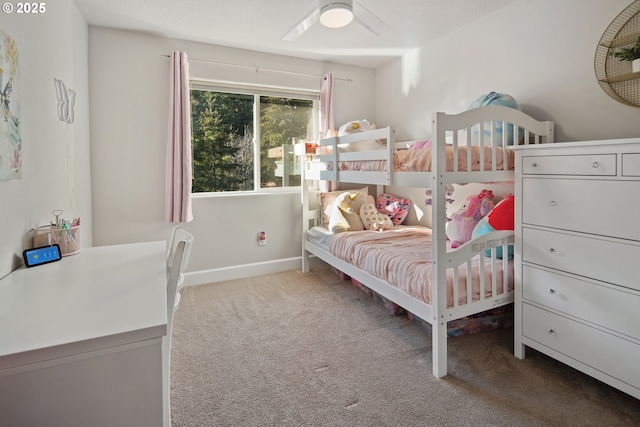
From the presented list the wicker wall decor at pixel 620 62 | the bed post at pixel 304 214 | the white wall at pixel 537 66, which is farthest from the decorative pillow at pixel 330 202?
the wicker wall decor at pixel 620 62

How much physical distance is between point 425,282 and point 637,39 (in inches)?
67.3

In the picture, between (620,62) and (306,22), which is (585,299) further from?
(306,22)

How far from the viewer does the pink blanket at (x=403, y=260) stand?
2025 millimetres

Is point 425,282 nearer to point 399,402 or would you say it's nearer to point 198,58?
point 399,402

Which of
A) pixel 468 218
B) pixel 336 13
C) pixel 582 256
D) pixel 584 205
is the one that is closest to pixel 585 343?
pixel 582 256

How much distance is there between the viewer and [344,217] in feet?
10.9

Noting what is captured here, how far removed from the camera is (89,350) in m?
0.80

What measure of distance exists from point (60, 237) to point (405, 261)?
190cm

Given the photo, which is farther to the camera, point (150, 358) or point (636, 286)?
point (636, 286)

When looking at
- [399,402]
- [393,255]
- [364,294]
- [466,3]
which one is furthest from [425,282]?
[466,3]

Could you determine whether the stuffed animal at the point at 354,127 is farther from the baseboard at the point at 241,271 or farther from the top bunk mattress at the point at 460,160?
the baseboard at the point at 241,271

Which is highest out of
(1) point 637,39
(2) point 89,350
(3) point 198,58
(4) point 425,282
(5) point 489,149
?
(3) point 198,58

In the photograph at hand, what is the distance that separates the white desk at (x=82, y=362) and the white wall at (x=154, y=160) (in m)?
2.18

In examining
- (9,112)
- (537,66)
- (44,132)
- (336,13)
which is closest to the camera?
(9,112)
